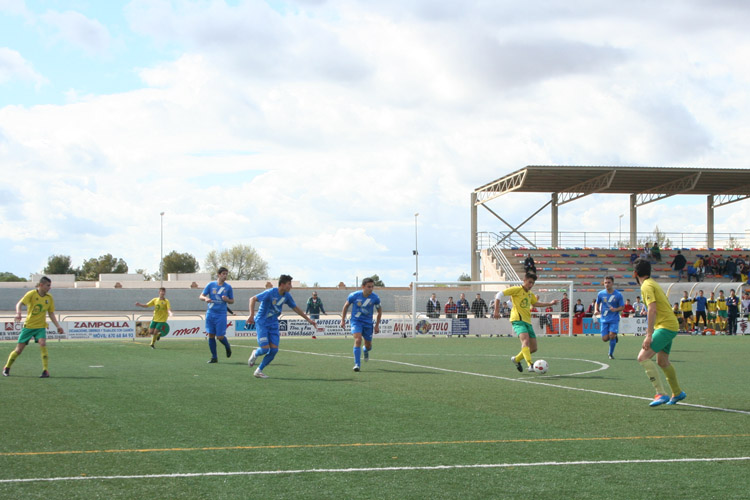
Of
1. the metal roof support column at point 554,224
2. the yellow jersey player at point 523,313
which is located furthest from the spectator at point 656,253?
the yellow jersey player at point 523,313

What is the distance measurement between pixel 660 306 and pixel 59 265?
385ft

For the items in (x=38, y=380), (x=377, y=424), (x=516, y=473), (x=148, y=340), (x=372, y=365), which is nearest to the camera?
(x=516, y=473)

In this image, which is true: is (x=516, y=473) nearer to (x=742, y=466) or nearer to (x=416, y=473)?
(x=416, y=473)

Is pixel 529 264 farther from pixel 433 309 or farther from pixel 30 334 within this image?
pixel 30 334

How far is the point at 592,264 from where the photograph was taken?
5516cm

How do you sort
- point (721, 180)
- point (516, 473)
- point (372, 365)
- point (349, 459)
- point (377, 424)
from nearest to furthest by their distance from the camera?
point (516, 473), point (349, 459), point (377, 424), point (372, 365), point (721, 180)

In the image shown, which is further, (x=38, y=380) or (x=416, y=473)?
(x=38, y=380)

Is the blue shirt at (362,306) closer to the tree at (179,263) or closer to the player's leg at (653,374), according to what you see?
the player's leg at (653,374)

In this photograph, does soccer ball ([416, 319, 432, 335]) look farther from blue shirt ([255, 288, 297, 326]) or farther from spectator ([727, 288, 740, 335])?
blue shirt ([255, 288, 297, 326])

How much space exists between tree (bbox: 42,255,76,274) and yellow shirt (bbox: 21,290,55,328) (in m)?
108

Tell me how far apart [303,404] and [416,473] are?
4.39 metres

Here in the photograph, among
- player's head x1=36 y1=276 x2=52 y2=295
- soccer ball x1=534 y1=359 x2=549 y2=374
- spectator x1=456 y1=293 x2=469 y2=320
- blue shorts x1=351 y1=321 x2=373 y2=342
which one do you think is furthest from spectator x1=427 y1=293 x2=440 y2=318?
player's head x1=36 y1=276 x2=52 y2=295


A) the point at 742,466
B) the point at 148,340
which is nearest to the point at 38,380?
the point at 742,466

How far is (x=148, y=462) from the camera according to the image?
6984mm
